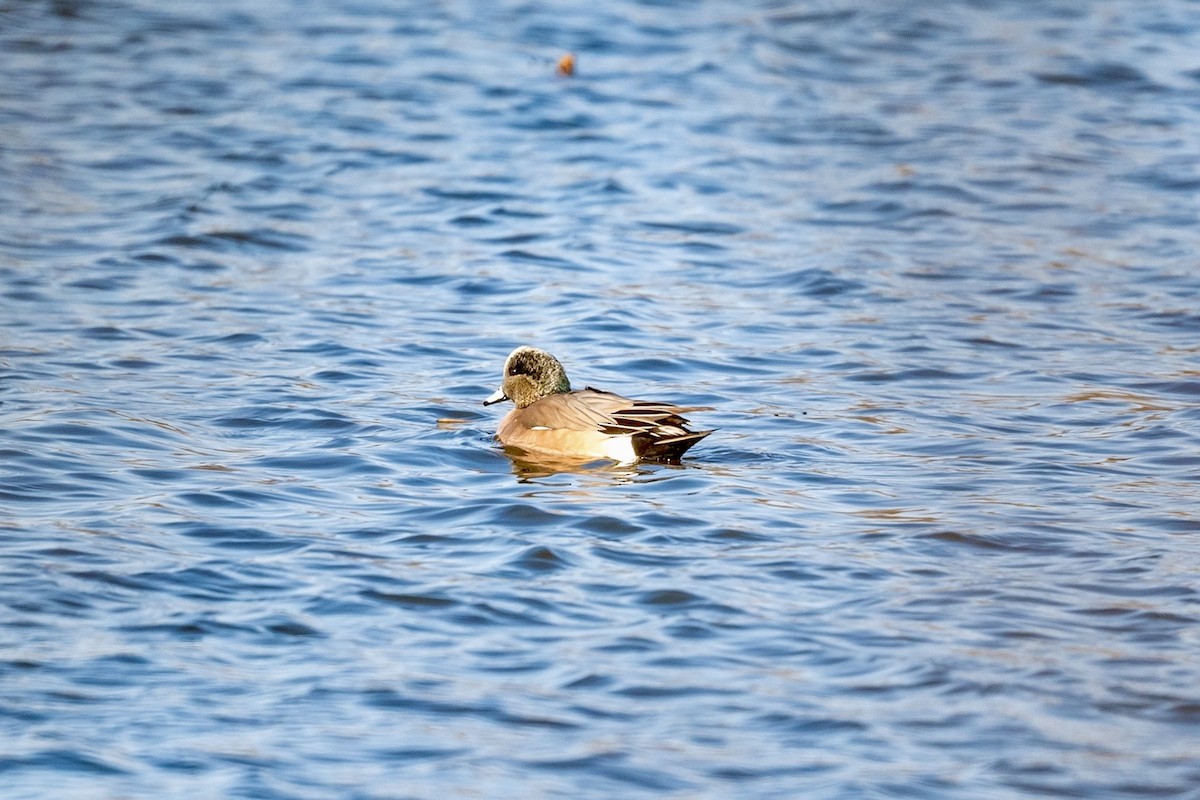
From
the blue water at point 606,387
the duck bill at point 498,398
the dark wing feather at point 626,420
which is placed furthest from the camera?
the duck bill at point 498,398

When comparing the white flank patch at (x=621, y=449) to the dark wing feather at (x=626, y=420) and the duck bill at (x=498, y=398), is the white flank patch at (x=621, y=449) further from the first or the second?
the duck bill at (x=498, y=398)

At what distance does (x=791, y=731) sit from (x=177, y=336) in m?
6.23

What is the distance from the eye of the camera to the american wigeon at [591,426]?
822cm

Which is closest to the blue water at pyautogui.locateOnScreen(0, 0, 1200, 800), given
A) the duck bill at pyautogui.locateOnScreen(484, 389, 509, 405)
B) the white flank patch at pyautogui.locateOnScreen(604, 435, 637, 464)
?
the white flank patch at pyautogui.locateOnScreen(604, 435, 637, 464)

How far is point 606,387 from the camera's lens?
980 cm

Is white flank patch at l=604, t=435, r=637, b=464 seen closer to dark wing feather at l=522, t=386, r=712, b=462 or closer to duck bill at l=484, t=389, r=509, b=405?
dark wing feather at l=522, t=386, r=712, b=462

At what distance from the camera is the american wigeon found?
27.0ft

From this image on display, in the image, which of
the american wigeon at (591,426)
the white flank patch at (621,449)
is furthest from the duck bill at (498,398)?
the white flank patch at (621,449)

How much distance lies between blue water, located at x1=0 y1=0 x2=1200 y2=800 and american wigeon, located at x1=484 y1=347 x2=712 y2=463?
15cm

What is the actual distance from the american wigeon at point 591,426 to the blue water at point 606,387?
0.15 metres

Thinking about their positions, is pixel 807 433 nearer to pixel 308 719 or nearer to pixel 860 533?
pixel 860 533

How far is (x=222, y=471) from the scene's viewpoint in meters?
8.09

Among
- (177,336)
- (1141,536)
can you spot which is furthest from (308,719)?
(177,336)

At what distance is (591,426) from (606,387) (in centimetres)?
142
